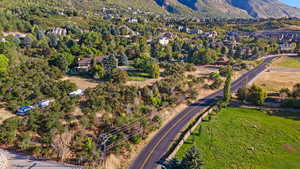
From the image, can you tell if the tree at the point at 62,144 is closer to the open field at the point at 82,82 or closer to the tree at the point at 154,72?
the open field at the point at 82,82

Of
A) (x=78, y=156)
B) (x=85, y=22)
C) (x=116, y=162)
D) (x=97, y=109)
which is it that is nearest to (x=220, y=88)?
(x=97, y=109)

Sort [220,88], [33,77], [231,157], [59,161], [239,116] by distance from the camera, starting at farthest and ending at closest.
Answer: [220,88] < [33,77] < [239,116] < [231,157] < [59,161]

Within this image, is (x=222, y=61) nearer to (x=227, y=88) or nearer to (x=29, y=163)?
(x=227, y=88)

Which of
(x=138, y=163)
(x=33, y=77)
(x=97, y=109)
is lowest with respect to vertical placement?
(x=138, y=163)

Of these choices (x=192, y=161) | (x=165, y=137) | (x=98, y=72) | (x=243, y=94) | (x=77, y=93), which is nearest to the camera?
(x=192, y=161)

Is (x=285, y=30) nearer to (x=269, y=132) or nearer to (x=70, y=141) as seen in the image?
(x=269, y=132)

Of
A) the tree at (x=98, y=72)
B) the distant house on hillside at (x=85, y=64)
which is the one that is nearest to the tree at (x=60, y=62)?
the distant house on hillside at (x=85, y=64)

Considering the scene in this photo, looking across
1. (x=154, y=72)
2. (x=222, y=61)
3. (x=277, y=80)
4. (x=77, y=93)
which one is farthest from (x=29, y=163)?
(x=222, y=61)
